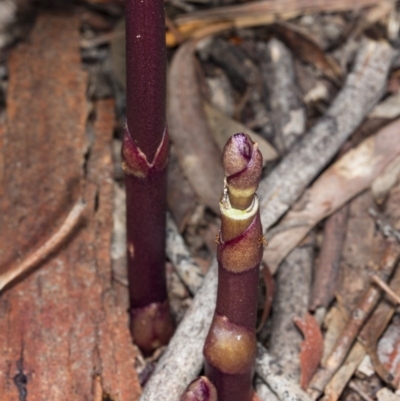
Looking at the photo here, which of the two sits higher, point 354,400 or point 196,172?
point 196,172

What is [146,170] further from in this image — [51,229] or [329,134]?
[329,134]

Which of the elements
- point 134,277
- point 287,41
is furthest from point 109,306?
point 287,41

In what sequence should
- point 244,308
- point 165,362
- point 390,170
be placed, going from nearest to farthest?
1. point 244,308
2. point 165,362
3. point 390,170

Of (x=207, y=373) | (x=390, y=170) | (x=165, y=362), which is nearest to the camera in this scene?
(x=207, y=373)

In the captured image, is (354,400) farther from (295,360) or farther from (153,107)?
(153,107)

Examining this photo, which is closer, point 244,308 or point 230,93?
point 244,308

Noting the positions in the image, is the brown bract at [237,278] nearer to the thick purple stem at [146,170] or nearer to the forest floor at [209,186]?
the forest floor at [209,186]
